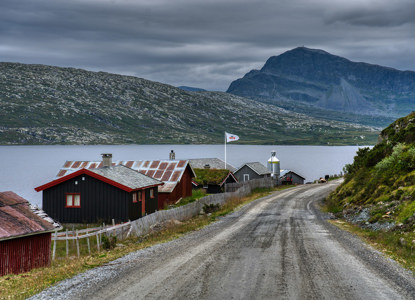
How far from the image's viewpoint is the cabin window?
39.5 meters

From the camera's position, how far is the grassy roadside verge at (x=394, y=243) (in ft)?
58.3

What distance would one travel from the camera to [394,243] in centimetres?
2067

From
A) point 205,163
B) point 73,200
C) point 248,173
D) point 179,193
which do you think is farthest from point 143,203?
point 248,173

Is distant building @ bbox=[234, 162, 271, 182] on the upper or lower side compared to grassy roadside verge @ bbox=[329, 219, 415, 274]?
upper

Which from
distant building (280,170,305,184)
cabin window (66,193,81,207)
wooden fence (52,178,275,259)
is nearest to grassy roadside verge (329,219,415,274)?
wooden fence (52,178,275,259)

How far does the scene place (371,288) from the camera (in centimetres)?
1320

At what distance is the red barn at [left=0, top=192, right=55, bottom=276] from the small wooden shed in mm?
15212

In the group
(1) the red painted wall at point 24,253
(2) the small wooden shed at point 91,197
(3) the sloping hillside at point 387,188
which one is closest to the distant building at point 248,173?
(3) the sloping hillside at point 387,188

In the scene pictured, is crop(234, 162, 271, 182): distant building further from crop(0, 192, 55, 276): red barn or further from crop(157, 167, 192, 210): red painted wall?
crop(0, 192, 55, 276): red barn

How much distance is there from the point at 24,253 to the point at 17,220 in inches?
64.0

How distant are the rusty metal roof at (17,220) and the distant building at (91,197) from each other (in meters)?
15.1

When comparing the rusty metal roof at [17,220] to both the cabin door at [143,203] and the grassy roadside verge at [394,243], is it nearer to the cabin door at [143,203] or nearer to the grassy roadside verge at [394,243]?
the grassy roadside verge at [394,243]

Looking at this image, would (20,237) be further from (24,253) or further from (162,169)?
(162,169)

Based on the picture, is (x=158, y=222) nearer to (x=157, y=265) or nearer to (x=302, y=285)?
(x=157, y=265)
